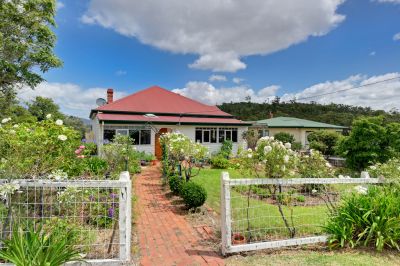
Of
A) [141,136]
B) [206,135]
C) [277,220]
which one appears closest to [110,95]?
[141,136]

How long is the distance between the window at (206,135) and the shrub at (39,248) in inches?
665

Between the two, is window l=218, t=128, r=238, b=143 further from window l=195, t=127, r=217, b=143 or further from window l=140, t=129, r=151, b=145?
window l=140, t=129, r=151, b=145

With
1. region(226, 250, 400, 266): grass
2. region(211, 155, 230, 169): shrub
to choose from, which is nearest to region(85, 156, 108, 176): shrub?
region(226, 250, 400, 266): grass

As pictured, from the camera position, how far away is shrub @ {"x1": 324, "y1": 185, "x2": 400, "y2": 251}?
4.37m

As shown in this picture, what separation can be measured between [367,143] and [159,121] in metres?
12.9

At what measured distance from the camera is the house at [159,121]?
1788 cm

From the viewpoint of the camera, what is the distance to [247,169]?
16.9 ft

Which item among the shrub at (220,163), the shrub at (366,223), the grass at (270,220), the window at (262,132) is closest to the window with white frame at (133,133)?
the shrub at (220,163)

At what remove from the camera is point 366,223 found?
4480mm

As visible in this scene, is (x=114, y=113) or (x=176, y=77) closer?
(x=114, y=113)

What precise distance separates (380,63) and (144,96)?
58.9 ft

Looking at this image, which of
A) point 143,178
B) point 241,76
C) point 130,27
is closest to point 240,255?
point 143,178

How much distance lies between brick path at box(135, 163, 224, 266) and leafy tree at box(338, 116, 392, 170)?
974 cm

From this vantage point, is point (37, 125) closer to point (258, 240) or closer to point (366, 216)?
point (258, 240)
